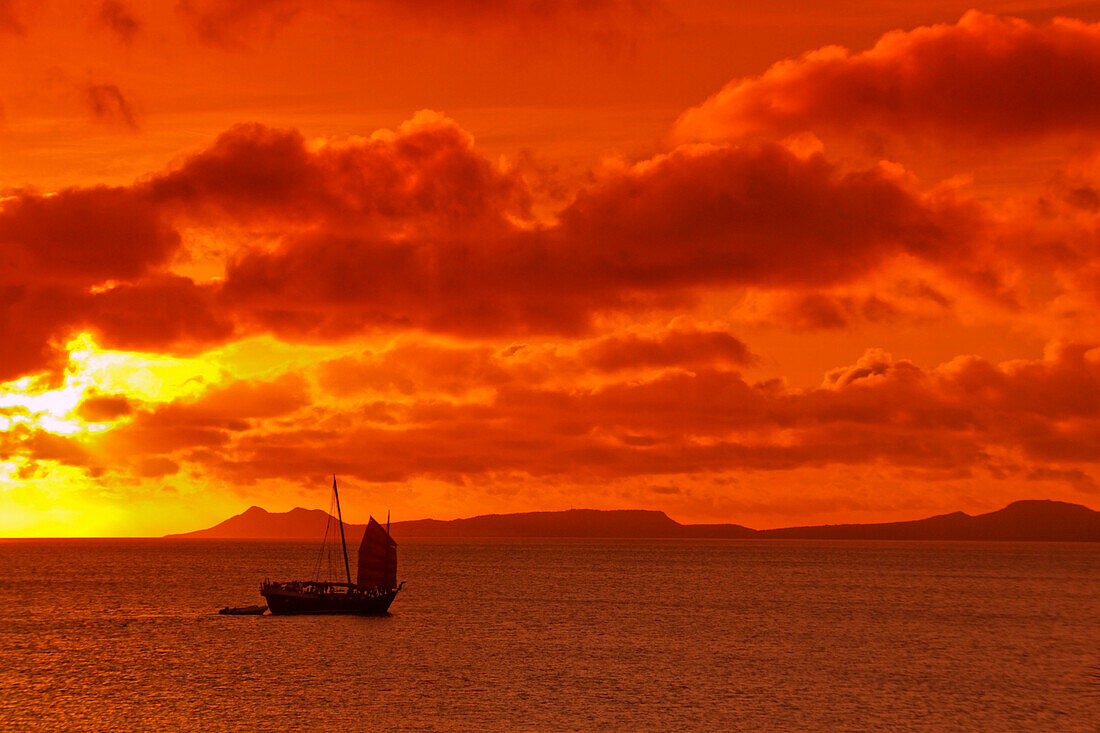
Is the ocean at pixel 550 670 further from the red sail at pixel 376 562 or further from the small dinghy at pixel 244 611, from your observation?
the red sail at pixel 376 562

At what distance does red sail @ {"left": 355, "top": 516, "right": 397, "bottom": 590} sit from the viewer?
154 metres

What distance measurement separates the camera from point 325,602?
15250 centimetres

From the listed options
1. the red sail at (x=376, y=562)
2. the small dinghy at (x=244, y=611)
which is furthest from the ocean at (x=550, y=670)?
the red sail at (x=376, y=562)

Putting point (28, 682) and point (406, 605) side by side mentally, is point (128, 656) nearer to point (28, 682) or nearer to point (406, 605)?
point (28, 682)

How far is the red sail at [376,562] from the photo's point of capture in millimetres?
154000

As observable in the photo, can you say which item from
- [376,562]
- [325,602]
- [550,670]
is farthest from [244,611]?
[550,670]

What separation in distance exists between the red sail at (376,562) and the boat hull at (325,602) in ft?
9.11

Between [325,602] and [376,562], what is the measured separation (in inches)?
336

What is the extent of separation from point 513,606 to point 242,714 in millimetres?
90712

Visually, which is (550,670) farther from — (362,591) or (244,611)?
(244,611)

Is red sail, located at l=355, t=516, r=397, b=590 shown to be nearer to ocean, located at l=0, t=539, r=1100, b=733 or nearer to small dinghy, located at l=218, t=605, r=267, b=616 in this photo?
ocean, located at l=0, t=539, r=1100, b=733

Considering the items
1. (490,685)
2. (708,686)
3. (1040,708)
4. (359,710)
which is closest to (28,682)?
(359,710)

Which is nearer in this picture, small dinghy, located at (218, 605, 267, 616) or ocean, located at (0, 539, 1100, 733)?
ocean, located at (0, 539, 1100, 733)

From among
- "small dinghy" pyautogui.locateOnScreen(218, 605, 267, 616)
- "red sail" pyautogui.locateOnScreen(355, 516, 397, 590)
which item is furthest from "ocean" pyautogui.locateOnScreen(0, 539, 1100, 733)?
"red sail" pyautogui.locateOnScreen(355, 516, 397, 590)
